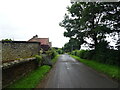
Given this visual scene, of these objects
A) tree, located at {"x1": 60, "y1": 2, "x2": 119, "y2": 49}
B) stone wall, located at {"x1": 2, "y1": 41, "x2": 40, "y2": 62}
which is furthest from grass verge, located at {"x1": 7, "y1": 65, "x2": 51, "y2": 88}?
tree, located at {"x1": 60, "y1": 2, "x2": 119, "y2": 49}

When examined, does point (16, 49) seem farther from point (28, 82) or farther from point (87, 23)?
point (87, 23)

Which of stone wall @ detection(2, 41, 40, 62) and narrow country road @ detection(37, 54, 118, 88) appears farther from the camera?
stone wall @ detection(2, 41, 40, 62)

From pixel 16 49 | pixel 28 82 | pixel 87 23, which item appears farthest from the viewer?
pixel 87 23

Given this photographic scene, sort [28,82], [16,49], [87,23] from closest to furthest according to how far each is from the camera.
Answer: [28,82], [16,49], [87,23]

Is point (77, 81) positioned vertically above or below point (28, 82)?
below

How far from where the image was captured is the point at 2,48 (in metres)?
12.7

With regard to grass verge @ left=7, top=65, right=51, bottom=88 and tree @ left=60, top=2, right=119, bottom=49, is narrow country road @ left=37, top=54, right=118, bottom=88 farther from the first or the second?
tree @ left=60, top=2, right=119, bottom=49

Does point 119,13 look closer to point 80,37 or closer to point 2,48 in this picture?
point 80,37

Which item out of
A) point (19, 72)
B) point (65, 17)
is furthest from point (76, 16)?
point (19, 72)

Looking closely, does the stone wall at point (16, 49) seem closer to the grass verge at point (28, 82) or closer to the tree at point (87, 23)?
the grass verge at point (28, 82)

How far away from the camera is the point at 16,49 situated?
48.0 feet

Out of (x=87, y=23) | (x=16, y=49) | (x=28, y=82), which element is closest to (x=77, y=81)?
(x=28, y=82)

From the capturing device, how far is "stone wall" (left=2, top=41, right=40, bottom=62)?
13.0 metres

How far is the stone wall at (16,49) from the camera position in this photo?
42.6 feet
